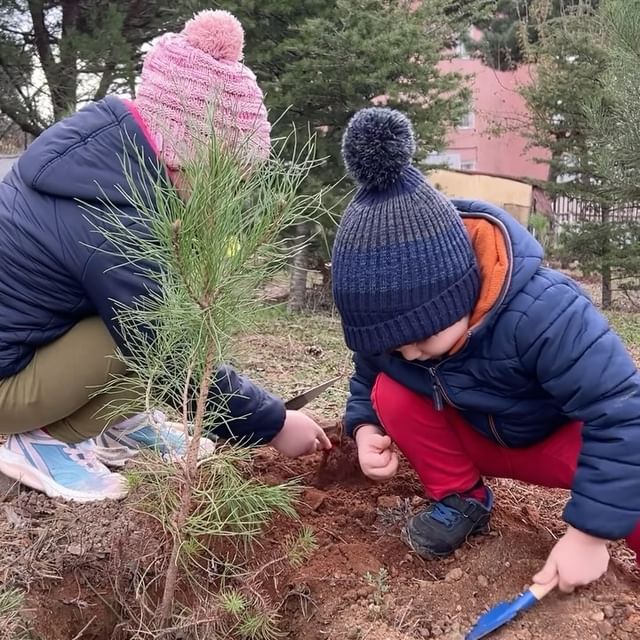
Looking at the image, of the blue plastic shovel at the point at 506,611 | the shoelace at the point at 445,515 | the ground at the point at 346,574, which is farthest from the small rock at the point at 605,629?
the shoelace at the point at 445,515

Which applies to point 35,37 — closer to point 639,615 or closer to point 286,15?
point 286,15

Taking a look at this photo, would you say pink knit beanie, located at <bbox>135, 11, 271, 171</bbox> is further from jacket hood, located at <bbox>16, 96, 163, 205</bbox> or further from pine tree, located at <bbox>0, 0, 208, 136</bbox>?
pine tree, located at <bbox>0, 0, 208, 136</bbox>

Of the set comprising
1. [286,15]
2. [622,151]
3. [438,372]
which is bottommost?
[622,151]

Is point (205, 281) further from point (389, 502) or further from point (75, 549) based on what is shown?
point (389, 502)

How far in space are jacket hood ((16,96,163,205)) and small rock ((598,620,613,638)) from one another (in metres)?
1.27

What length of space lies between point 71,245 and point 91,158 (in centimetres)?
20

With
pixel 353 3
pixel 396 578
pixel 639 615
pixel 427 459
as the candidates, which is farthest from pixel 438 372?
pixel 353 3

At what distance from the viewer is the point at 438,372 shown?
1610 mm

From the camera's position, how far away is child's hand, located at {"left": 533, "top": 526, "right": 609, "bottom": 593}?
4.51ft

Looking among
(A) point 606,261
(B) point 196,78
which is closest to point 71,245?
(B) point 196,78

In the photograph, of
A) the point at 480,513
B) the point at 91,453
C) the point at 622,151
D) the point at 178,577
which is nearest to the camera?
the point at 178,577

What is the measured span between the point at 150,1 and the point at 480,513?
6030 mm

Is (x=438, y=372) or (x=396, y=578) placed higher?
(x=438, y=372)

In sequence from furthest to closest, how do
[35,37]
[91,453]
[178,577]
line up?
[35,37]
[91,453]
[178,577]
